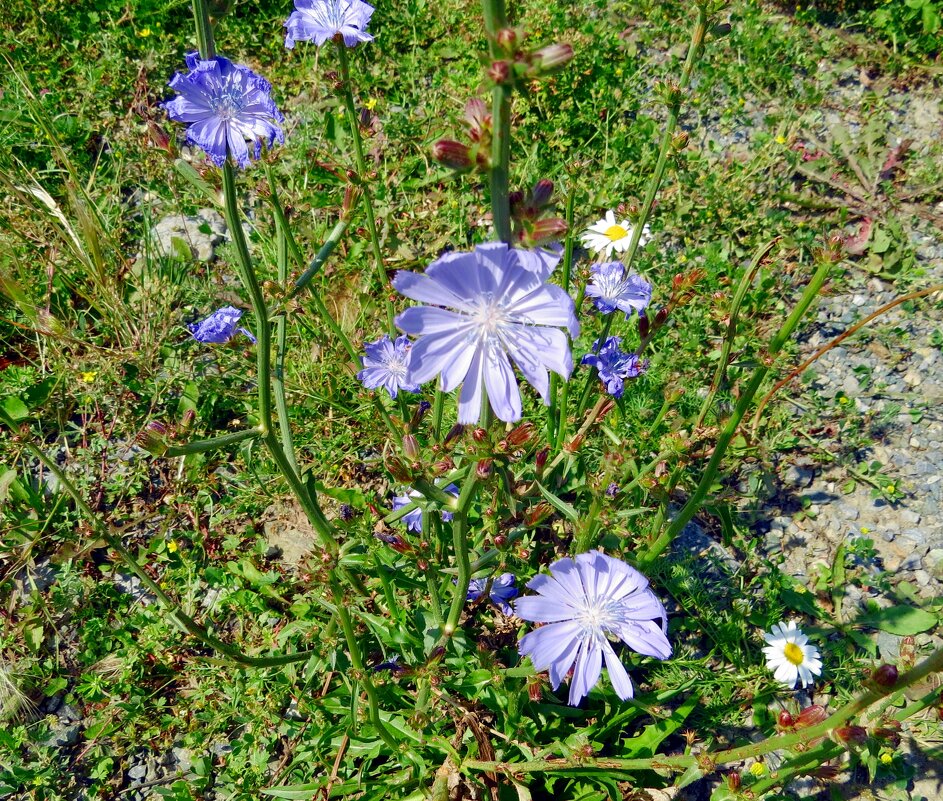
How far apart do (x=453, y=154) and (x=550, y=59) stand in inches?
10.7

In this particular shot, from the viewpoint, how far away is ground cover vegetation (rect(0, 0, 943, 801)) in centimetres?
207

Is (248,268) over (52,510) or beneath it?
beneath

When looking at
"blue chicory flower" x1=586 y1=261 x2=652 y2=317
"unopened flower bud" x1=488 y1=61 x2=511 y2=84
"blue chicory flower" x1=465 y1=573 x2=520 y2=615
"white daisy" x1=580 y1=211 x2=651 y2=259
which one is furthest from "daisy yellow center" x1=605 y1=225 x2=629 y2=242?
"unopened flower bud" x1=488 y1=61 x2=511 y2=84

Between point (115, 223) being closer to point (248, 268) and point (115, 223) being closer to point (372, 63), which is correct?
point (372, 63)

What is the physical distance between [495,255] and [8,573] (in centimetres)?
316

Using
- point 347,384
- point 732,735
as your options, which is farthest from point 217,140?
point 732,735

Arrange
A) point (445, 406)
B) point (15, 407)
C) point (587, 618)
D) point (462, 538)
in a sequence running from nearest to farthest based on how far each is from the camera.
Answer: point (462, 538), point (587, 618), point (445, 406), point (15, 407)

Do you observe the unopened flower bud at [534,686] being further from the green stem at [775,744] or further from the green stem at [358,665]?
the green stem at [358,665]

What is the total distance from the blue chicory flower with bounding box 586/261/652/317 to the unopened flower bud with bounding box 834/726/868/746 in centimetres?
154

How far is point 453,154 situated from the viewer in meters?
1.51

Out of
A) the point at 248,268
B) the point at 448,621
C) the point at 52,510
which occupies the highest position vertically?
the point at 52,510

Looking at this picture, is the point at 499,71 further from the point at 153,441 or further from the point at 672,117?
the point at 153,441

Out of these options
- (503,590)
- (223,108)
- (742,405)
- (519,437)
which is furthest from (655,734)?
(223,108)

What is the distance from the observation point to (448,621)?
8.05 ft
